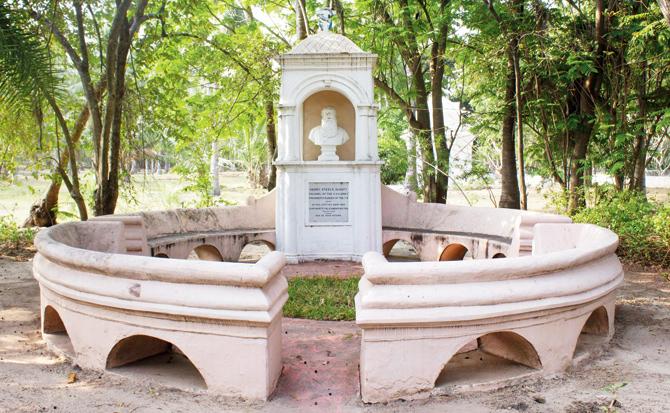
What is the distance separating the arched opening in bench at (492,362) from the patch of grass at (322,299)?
146 cm

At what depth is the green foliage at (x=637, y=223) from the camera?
8.70m

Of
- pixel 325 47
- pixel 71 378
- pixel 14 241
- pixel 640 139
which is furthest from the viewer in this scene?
pixel 14 241

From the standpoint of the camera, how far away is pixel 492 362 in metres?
4.45

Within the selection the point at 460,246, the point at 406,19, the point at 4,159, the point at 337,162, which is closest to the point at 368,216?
the point at 337,162

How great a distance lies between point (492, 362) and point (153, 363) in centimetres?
255

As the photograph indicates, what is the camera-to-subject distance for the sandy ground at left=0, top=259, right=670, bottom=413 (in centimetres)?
366

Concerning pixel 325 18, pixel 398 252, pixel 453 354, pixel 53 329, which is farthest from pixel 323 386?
pixel 398 252

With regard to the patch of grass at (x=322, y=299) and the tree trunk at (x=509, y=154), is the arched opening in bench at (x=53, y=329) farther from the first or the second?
the tree trunk at (x=509, y=154)

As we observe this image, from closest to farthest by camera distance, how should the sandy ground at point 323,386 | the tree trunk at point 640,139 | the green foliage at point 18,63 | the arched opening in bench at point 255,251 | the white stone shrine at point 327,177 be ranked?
1. the sandy ground at point 323,386
2. the green foliage at point 18,63
3. the white stone shrine at point 327,177
4. the arched opening in bench at point 255,251
5. the tree trunk at point 640,139

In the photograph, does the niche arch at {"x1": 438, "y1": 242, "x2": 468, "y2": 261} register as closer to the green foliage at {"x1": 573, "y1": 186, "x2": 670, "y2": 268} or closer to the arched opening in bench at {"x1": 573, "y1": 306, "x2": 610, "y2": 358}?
the green foliage at {"x1": 573, "y1": 186, "x2": 670, "y2": 268}

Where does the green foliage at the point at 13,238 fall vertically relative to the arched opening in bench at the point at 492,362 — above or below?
above

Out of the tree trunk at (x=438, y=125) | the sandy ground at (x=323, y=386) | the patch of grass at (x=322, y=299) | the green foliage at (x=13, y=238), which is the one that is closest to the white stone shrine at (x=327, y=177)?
the patch of grass at (x=322, y=299)

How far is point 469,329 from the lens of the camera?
3820 mm

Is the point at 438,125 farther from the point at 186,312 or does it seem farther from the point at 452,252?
the point at 186,312
